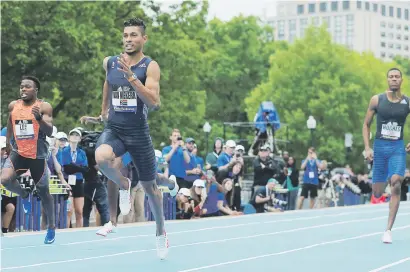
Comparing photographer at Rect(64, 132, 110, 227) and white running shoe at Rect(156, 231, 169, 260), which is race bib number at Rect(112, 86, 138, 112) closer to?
white running shoe at Rect(156, 231, 169, 260)

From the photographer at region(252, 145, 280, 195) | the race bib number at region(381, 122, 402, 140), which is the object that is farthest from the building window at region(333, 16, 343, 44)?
the race bib number at region(381, 122, 402, 140)

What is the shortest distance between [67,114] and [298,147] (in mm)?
29519

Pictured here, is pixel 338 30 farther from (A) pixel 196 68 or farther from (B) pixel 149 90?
(B) pixel 149 90

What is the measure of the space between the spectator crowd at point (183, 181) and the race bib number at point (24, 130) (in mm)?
1208

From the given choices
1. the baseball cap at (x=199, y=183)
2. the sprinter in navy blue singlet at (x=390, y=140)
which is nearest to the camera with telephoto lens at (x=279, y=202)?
the baseball cap at (x=199, y=183)

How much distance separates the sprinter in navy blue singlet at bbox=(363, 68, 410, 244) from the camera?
13164 mm

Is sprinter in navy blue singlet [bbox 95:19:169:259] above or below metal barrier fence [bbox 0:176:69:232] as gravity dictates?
above

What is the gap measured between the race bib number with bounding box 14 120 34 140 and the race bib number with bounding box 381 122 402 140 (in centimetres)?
447

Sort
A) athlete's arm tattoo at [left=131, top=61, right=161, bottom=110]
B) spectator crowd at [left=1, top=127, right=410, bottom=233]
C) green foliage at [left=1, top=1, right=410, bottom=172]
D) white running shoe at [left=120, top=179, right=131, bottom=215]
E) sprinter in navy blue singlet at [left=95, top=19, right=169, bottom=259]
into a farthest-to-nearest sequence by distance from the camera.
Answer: green foliage at [left=1, top=1, right=410, bottom=172]
spectator crowd at [left=1, top=127, right=410, bottom=233]
white running shoe at [left=120, top=179, right=131, bottom=215]
sprinter in navy blue singlet at [left=95, top=19, right=169, bottom=259]
athlete's arm tattoo at [left=131, top=61, right=161, bottom=110]

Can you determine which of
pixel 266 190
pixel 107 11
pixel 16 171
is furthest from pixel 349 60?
pixel 16 171

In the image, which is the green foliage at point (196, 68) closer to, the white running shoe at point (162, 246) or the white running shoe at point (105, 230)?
the white running shoe at point (105, 230)

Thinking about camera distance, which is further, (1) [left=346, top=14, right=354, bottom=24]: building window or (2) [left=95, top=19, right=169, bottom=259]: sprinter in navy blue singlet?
(1) [left=346, top=14, right=354, bottom=24]: building window

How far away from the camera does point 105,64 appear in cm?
1024

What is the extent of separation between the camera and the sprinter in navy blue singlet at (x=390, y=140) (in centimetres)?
1316
